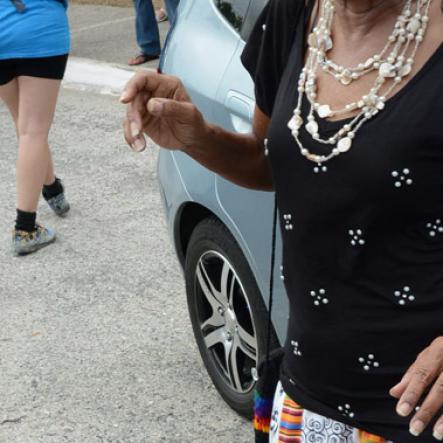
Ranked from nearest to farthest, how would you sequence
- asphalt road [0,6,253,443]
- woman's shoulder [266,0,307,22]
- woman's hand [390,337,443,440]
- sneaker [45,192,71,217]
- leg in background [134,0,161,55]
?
woman's hand [390,337,443,440] → woman's shoulder [266,0,307,22] → asphalt road [0,6,253,443] → sneaker [45,192,71,217] → leg in background [134,0,161,55]

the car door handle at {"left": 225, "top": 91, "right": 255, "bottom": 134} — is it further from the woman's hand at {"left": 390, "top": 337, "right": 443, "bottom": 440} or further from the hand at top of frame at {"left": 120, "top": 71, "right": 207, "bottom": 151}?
the woman's hand at {"left": 390, "top": 337, "right": 443, "bottom": 440}

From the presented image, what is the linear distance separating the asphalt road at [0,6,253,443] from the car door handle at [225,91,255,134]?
1.17 m

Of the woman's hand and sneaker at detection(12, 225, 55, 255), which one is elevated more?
the woman's hand

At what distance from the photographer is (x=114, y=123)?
24.2 feet

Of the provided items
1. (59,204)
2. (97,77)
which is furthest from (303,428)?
(97,77)

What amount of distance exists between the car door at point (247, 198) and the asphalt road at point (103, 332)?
2.72 feet

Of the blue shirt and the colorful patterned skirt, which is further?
the blue shirt

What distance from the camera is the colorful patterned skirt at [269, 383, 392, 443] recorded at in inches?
71.8

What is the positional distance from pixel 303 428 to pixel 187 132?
2.09ft

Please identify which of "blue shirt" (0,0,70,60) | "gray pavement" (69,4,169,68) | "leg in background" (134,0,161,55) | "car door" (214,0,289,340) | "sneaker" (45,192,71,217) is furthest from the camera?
"gray pavement" (69,4,169,68)

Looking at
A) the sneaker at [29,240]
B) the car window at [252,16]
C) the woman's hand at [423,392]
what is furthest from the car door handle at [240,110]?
the sneaker at [29,240]

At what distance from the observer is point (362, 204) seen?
1629mm

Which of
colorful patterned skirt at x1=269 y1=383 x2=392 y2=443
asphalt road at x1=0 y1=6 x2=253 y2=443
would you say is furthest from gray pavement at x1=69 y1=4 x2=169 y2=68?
colorful patterned skirt at x1=269 y1=383 x2=392 y2=443

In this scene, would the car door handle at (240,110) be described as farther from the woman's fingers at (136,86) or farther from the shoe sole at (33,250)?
the shoe sole at (33,250)
